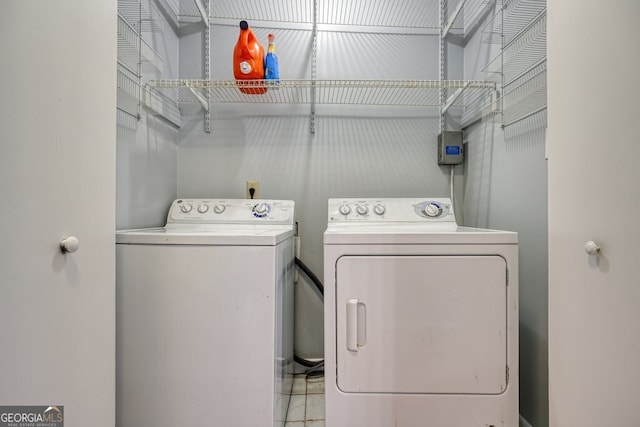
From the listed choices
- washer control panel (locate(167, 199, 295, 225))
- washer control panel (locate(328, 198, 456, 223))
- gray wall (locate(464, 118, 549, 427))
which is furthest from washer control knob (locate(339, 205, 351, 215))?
gray wall (locate(464, 118, 549, 427))

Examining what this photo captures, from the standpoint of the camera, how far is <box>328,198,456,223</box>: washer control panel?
162 cm

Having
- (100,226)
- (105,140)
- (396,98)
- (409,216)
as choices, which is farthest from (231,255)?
(396,98)

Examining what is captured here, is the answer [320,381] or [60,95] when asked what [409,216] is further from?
[60,95]

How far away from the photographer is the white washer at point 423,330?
103 cm

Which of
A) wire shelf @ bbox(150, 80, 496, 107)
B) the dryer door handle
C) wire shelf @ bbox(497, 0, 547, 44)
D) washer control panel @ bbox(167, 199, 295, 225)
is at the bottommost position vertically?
the dryer door handle

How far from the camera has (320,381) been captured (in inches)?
65.2

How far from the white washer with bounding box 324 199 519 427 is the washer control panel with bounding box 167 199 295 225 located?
667mm

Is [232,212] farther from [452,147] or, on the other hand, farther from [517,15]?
[517,15]

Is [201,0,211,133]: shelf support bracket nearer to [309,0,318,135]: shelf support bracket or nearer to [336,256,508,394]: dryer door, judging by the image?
[309,0,318,135]: shelf support bracket

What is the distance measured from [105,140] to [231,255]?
550 millimetres

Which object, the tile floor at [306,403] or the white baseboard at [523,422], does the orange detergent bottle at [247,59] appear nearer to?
the tile floor at [306,403]

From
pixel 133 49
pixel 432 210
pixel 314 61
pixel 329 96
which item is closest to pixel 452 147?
pixel 432 210

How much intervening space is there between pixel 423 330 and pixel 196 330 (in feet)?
2.80
